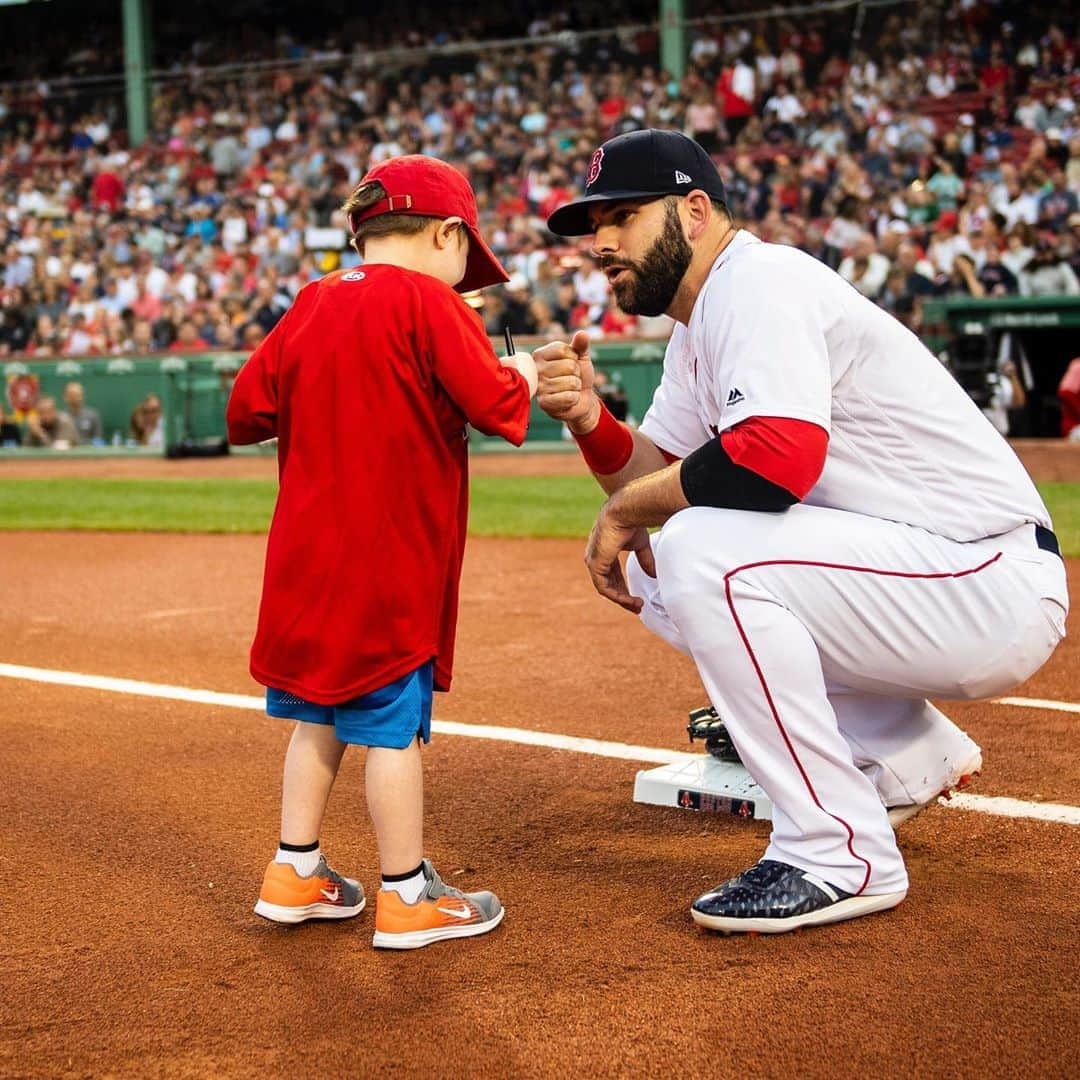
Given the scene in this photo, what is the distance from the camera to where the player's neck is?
3.29m

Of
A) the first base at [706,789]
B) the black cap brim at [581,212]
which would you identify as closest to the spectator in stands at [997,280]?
the first base at [706,789]

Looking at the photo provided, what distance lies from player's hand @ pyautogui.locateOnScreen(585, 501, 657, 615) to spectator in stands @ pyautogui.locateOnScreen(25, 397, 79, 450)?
14664 millimetres

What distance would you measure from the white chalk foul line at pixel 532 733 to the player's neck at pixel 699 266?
135cm

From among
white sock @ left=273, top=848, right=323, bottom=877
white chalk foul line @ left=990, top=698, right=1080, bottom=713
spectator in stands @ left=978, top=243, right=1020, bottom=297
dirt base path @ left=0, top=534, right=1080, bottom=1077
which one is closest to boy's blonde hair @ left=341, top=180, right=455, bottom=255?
white sock @ left=273, top=848, right=323, bottom=877

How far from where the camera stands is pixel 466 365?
2830mm

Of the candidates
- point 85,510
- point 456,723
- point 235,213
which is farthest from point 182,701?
point 235,213

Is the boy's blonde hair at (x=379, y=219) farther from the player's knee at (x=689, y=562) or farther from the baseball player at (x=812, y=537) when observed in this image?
the player's knee at (x=689, y=562)

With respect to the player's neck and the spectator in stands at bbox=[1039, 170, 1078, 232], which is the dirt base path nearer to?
the player's neck

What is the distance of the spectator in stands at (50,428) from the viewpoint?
1703 centimetres

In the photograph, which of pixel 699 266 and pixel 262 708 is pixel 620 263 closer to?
pixel 699 266

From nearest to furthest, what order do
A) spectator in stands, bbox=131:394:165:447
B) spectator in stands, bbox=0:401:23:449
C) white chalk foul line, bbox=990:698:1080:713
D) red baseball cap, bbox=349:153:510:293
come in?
red baseball cap, bbox=349:153:510:293
white chalk foul line, bbox=990:698:1080:713
spectator in stands, bbox=131:394:165:447
spectator in stands, bbox=0:401:23:449

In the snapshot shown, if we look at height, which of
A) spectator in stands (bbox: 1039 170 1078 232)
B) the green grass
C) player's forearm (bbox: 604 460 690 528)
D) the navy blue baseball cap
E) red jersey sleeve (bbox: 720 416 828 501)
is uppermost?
spectator in stands (bbox: 1039 170 1078 232)

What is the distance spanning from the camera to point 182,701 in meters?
5.04

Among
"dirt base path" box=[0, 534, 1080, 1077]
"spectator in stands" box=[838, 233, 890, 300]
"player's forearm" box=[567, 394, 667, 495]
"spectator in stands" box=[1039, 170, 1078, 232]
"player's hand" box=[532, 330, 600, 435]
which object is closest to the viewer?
"dirt base path" box=[0, 534, 1080, 1077]
